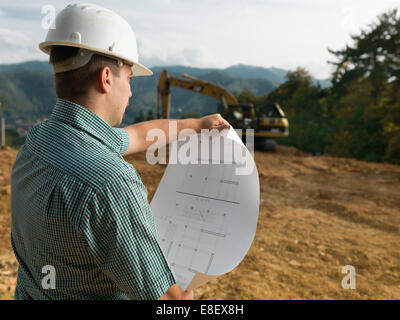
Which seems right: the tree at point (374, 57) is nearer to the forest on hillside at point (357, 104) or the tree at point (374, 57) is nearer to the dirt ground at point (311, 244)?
the forest on hillside at point (357, 104)

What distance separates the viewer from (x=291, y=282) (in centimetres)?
346

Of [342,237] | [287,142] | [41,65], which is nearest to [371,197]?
[342,237]

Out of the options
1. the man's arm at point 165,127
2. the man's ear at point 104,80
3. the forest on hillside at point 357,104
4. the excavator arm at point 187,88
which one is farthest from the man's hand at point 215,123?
the forest on hillside at point 357,104

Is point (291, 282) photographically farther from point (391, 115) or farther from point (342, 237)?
point (391, 115)

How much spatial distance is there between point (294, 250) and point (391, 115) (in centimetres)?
1330

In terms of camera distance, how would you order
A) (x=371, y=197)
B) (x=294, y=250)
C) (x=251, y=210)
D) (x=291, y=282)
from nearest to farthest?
(x=251, y=210) → (x=291, y=282) → (x=294, y=250) → (x=371, y=197)

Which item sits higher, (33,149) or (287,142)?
(33,149)

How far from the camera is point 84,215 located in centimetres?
86

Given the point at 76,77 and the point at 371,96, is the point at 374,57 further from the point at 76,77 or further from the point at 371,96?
the point at 76,77

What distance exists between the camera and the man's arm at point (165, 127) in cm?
173

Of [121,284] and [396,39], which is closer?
[121,284]

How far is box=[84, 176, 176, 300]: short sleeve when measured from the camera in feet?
2.84

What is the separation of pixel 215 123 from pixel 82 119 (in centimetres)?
83

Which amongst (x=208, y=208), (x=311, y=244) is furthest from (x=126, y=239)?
(x=311, y=244)
